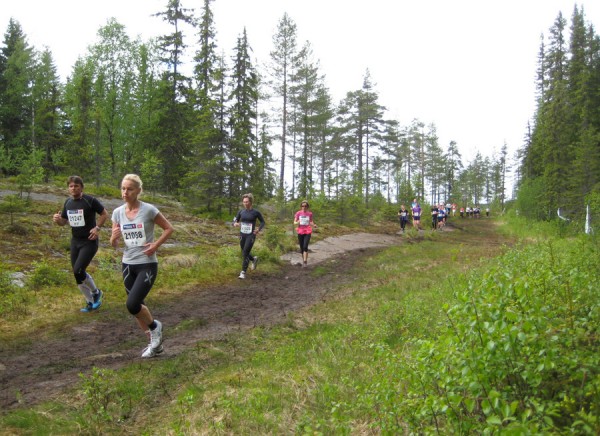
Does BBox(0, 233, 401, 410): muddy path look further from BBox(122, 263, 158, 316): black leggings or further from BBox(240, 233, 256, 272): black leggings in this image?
BBox(122, 263, 158, 316): black leggings

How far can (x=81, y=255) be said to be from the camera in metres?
7.02

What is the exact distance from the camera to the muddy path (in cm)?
454

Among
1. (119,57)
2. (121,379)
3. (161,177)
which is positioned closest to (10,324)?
(121,379)

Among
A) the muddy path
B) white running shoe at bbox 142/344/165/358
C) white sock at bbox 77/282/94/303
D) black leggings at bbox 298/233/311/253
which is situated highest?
black leggings at bbox 298/233/311/253

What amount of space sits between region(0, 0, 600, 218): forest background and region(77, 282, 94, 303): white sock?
14.0m

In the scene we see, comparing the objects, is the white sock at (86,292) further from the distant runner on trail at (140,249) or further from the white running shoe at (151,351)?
the white running shoe at (151,351)

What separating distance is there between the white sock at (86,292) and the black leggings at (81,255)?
0.16 metres

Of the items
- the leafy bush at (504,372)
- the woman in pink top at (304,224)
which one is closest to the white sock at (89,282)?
the leafy bush at (504,372)

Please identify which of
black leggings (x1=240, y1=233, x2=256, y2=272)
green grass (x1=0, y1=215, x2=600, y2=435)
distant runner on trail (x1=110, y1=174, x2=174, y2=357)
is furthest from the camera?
black leggings (x1=240, y1=233, x2=256, y2=272)

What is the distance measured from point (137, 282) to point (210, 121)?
17667 millimetres

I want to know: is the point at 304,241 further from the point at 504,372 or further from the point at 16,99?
the point at 16,99

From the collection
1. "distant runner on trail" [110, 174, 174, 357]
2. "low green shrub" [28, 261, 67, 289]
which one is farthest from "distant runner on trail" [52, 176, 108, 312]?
"distant runner on trail" [110, 174, 174, 357]

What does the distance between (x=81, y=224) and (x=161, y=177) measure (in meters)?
22.8

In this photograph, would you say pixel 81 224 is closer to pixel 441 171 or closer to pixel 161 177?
pixel 161 177
